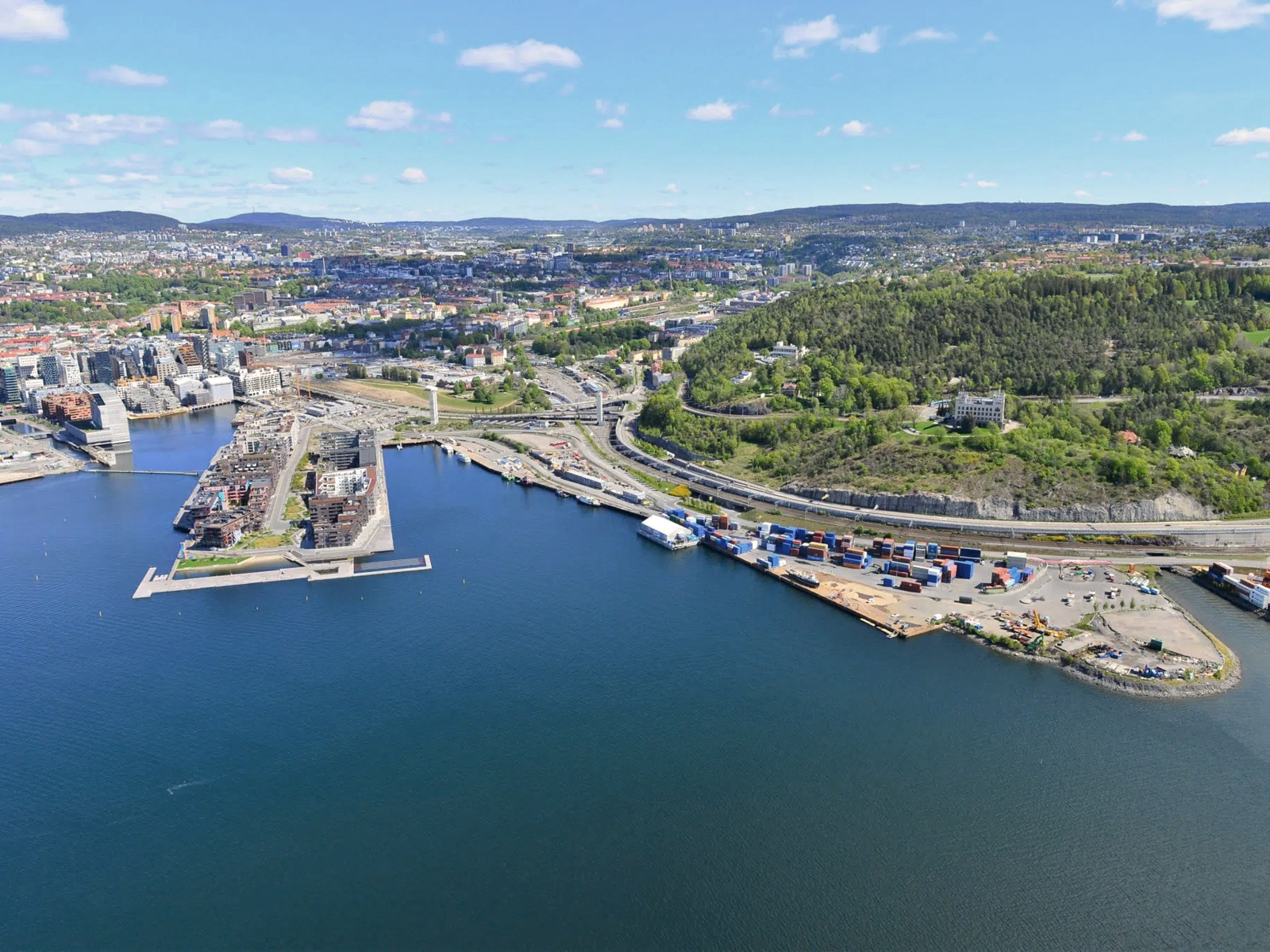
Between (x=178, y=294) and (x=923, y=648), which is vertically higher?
(x=178, y=294)

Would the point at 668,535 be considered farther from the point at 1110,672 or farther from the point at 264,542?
the point at 1110,672

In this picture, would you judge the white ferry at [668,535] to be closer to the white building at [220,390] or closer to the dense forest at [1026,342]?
the dense forest at [1026,342]

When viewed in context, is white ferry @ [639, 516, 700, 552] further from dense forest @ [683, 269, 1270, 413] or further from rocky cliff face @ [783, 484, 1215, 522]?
dense forest @ [683, 269, 1270, 413]

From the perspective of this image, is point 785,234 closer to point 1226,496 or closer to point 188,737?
point 1226,496

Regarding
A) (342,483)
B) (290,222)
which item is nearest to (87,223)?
(290,222)

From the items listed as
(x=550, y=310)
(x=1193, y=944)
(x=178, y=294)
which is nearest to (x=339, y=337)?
(x=550, y=310)

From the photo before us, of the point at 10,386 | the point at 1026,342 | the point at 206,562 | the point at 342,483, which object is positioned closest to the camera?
the point at 206,562

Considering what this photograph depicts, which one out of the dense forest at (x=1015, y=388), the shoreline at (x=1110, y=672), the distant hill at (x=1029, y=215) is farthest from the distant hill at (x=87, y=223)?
the shoreline at (x=1110, y=672)
